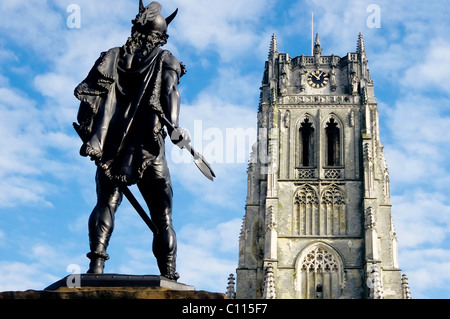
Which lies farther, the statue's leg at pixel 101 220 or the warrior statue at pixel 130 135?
the warrior statue at pixel 130 135

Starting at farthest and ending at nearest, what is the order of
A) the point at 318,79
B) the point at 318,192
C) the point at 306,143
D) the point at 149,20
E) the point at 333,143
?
the point at 318,79 < the point at 306,143 < the point at 333,143 < the point at 318,192 < the point at 149,20

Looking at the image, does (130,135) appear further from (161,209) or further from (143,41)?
(143,41)

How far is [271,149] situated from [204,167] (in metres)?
42.3

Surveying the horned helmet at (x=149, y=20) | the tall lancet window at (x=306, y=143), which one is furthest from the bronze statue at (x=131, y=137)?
the tall lancet window at (x=306, y=143)

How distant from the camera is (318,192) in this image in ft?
157

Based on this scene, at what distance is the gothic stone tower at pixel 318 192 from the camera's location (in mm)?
45594

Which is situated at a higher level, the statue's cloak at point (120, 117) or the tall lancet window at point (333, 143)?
the tall lancet window at point (333, 143)

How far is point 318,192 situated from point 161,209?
42.4 meters

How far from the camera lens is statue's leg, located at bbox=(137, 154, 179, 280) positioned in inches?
235

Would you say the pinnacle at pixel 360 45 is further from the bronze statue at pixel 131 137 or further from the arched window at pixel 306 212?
the bronze statue at pixel 131 137

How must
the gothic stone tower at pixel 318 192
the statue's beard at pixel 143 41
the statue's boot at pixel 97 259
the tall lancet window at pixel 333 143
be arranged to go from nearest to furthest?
1. the statue's boot at pixel 97 259
2. the statue's beard at pixel 143 41
3. the gothic stone tower at pixel 318 192
4. the tall lancet window at pixel 333 143

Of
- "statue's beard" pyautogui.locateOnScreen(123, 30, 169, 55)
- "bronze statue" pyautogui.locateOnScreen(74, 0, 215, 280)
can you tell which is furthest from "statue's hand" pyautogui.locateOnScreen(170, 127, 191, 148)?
"statue's beard" pyautogui.locateOnScreen(123, 30, 169, 55)

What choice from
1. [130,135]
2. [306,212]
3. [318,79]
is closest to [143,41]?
[130,135]
